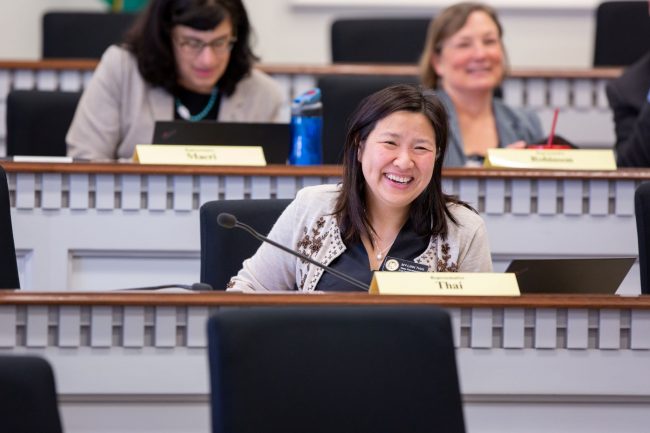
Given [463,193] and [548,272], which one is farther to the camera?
[463,193]

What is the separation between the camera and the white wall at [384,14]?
629cm

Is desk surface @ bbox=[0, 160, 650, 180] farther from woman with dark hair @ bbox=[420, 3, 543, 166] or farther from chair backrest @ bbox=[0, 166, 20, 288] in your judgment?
woman with dark hair @ bbox=[420, 3, 543, 166]

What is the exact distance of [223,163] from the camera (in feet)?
11.0

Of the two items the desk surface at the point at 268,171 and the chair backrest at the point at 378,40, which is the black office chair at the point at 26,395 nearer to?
the desk surface at the point at 268,171

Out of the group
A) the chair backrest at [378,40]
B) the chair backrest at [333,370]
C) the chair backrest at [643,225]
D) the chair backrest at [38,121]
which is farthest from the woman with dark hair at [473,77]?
the chair backrest at [333,370]

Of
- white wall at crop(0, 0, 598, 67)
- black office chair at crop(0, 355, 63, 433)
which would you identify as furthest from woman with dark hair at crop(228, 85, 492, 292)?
white wall at crop(0, 0, 598, 67)

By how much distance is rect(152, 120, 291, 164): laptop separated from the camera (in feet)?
11.2

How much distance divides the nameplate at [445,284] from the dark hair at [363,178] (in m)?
0.49

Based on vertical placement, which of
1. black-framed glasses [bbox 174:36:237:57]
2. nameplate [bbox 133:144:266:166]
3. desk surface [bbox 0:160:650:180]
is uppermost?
black-framed glasses [bbox 174:36:237:57]

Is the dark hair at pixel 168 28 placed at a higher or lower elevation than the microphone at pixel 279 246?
higher

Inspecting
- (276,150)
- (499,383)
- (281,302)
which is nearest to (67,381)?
(281,302)

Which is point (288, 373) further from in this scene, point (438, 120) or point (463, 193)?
point (463, 193)

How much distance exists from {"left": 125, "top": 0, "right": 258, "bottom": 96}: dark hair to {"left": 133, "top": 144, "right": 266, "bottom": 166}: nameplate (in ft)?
2.27

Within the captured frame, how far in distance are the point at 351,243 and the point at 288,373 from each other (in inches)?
42.0
